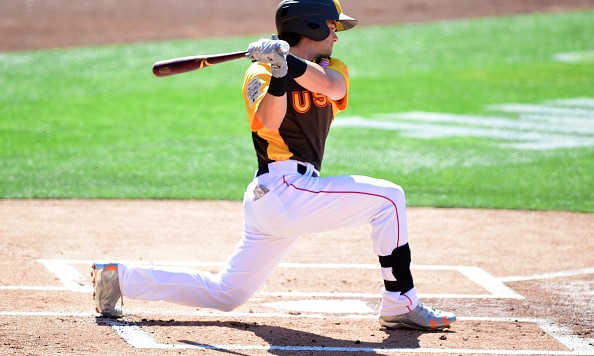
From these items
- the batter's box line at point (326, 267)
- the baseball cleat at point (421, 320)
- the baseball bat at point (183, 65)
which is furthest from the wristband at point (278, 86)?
the batter's box line at point (326, 267)

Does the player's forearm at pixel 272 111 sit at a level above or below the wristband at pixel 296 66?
below

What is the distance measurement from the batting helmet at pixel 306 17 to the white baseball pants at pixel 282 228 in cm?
69

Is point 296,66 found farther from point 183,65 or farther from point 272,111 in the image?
point 183,65

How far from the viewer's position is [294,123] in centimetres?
521

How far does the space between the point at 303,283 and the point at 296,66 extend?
205 cm

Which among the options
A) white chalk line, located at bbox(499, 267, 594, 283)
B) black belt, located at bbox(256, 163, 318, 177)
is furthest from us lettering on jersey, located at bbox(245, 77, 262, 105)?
white chalk line, located at bbox(499, 267, 594, 283)

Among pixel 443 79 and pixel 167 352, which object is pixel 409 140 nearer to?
pixel 443 79

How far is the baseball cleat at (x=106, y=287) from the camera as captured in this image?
5.45 meters

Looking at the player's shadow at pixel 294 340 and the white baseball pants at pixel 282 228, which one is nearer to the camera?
the player's shadow at pixel 294 340

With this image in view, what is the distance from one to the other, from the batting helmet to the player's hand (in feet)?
1.68

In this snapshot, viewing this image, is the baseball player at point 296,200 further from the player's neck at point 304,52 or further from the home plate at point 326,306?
the home plate at point 326,306

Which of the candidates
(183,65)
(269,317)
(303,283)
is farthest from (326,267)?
(183,65)

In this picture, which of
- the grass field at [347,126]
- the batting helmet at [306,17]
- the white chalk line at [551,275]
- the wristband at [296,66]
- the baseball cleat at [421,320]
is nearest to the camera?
the wristband at [296,66]

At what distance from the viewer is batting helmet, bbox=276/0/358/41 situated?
17.1 feet
